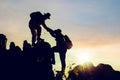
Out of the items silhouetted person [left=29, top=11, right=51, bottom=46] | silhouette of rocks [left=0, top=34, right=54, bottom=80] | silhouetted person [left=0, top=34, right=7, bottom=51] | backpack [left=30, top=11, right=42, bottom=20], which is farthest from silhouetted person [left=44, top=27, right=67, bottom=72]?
silhouetted person [left=0, top=34, right=7, bottom=51]

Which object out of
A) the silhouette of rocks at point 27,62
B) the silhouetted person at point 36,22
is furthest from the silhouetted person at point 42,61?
the silhouetted person at point 36,22

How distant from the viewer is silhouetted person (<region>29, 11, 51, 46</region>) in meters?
41.1

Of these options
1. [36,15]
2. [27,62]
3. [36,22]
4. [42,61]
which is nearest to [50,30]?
[36,22]

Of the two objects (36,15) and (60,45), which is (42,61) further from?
(36,15)

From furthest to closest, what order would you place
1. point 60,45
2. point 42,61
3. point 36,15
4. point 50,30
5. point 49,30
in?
point 60,45, point 42,61, point 50,30, point 49,30, point 36,15

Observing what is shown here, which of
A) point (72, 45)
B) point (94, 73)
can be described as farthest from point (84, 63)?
point (72, 45)

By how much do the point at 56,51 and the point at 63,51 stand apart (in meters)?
1.11

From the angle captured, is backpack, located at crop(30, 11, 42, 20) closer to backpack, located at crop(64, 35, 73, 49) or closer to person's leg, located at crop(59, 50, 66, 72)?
backpack, located at crop(64, 35, 73, 49)

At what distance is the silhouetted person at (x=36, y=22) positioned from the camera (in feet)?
135

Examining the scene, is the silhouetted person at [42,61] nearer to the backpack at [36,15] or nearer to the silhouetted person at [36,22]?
the silhouetted person at [36,22]

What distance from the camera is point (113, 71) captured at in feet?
227

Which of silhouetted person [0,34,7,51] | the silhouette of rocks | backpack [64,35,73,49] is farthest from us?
backpack [64,35,73,49]

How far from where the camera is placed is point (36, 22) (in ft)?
136

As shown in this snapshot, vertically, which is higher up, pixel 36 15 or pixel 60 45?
pixel 36 15
